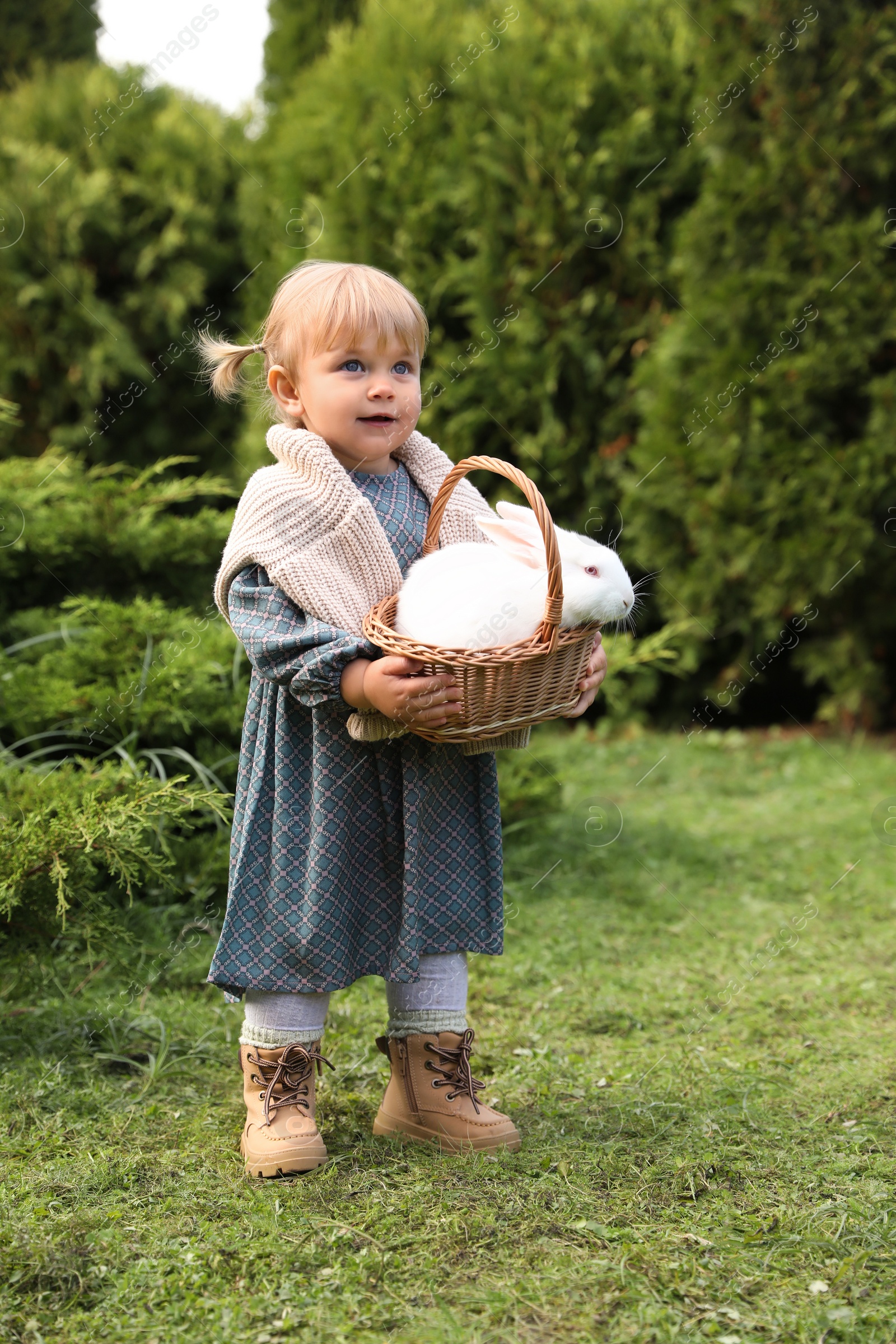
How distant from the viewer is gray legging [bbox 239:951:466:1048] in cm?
227

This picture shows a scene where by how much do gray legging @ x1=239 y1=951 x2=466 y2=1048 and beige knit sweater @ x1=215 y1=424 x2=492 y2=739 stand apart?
57 cm

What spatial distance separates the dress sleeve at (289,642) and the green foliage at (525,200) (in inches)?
160

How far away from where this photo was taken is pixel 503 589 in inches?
78.0

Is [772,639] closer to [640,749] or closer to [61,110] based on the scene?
[640,749]

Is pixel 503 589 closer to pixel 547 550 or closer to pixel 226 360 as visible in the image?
pixel 547 550

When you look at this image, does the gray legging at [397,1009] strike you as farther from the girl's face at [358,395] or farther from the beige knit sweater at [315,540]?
the girl's face at [358,395]

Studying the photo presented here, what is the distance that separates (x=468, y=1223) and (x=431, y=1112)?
354 mm

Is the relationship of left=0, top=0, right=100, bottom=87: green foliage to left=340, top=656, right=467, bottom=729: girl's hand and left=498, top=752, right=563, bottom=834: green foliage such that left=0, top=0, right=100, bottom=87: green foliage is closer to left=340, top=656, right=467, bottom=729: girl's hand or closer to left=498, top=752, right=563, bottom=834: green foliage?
left=498, top=752, right=563, bottom=834: green foliage

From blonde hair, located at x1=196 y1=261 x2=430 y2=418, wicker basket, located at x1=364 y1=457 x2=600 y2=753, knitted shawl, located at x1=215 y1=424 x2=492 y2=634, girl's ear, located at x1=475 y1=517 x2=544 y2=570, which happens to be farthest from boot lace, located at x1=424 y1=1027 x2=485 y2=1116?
blonde hair, located at x1=196 y1=261 x2=430 y2=418

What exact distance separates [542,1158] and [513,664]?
1.02 m

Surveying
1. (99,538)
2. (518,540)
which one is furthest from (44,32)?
(518,540)

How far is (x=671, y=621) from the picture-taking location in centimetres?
641

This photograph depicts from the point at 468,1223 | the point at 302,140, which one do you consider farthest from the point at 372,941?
the point at 302,140

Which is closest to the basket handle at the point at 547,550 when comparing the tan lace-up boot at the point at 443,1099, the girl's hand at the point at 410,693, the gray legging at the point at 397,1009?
the girl's hand at the point at 410,693
